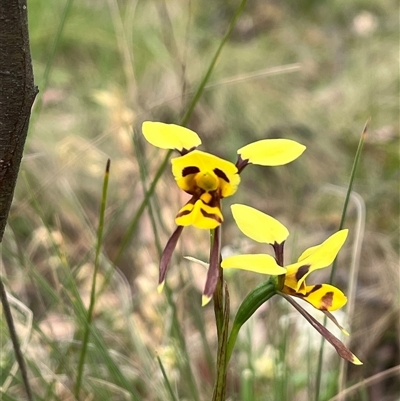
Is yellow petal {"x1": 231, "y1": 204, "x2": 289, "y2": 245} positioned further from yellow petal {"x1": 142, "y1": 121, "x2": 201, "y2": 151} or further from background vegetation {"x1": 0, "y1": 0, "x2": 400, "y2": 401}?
background vegetation {"x1": 0, "y1": 0, "x2": 400, "y2": 401}

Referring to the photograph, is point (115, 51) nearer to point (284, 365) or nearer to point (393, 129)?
point (393, 129)

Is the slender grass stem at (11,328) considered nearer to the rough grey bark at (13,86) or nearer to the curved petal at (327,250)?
the rough grey bark at (13,86)

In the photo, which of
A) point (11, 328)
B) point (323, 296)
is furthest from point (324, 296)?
point (11, 328)

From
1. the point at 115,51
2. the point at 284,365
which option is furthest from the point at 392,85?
Result: the point at 284,365

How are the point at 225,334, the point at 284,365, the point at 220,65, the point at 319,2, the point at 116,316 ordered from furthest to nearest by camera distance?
the point at 319,2 → the point at 220,65 → the point at 116,316 → the point at 284,365 → the point at 225,334

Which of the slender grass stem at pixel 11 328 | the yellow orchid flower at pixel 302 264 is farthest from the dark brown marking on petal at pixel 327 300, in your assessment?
the slender grass stem at pixel 11 328
